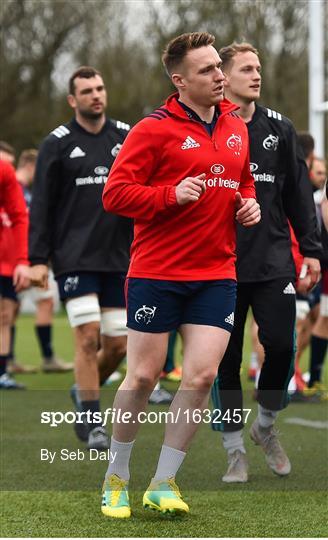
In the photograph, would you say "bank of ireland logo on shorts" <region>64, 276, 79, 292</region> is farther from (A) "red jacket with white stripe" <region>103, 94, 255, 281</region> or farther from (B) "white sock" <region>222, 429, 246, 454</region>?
(A) "red jacket with white stripe" <region>103, 94, 255, 281</region>

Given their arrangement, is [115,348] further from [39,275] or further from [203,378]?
[203,378]

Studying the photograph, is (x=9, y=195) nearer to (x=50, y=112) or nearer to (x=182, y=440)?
(x=182, y=440)

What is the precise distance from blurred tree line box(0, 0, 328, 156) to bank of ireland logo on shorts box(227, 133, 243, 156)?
25763 millimetres

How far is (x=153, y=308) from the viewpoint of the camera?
5.38 m

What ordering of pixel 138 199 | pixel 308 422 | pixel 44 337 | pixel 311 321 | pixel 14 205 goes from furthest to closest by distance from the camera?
pixel 44 337
pixel 311 321
pixel 14 205
pixel 308 422
pixel 138 199

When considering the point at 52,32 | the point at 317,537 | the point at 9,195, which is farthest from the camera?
the point at 52,32

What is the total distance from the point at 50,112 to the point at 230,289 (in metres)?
29.4

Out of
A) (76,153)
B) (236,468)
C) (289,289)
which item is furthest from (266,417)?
(76,153)

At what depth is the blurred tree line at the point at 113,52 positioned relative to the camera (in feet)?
102

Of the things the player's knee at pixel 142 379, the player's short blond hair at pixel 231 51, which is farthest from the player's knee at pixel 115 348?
the player's knee at pixel 142 379

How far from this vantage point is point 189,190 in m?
5.09

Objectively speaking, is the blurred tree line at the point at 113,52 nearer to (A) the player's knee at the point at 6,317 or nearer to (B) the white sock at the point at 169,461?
(A) the player's knee at the point at 6,317

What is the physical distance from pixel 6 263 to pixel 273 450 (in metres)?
5.18

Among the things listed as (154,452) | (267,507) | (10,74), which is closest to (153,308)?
(267,507)
